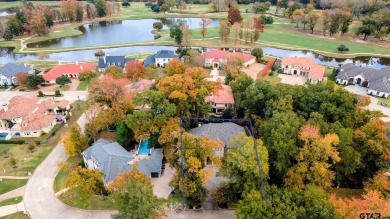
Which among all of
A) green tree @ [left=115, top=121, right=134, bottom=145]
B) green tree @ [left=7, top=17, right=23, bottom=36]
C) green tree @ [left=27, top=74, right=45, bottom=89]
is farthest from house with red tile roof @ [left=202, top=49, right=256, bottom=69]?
green tree @ [left=7, top=17, right=23, bottom=36]

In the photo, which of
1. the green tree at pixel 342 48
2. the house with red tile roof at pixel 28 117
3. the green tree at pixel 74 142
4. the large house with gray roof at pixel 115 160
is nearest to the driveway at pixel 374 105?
the green tree at pixel 342 48

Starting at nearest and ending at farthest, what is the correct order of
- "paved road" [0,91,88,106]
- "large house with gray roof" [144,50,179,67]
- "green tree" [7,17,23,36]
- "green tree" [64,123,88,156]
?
"green tree" [64,123,88,156], "paved road" [0,91,88,106], "large house with gray roof" [144,50,179,67], "green tree" [7,17,23,36]

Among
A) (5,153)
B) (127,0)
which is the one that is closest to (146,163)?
(5,153)

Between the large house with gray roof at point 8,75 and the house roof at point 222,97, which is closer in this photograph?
the house roof at point 222,97

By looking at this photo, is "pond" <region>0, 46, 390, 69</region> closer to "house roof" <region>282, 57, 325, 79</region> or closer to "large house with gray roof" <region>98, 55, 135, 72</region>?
"house roof" <region>282, 57, 325, 79</region>

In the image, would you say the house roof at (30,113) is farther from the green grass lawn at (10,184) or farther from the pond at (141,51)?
the pond at (141,51)

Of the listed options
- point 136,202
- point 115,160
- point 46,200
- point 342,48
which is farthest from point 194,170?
point 342,48

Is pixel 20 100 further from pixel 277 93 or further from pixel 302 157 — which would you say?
pixel 302 157
